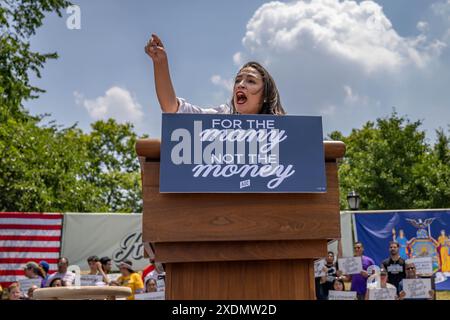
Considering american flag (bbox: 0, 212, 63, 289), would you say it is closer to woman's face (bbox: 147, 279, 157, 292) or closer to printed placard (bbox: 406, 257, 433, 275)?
woman's face (bbox: 147, 279, 157, 292)

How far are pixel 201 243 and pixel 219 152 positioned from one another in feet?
1.05

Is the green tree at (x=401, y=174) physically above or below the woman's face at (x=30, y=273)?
above

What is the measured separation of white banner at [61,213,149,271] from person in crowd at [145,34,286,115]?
10630 mm

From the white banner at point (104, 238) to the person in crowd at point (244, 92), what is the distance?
Result: 10.6 m

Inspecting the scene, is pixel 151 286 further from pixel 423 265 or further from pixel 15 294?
pixel 423 265

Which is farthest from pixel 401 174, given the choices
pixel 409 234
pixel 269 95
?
pixel 269 95

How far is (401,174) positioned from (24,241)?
1879 centimetres

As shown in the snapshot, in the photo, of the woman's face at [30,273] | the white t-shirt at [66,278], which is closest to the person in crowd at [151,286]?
the white t-shirt at [66,278]

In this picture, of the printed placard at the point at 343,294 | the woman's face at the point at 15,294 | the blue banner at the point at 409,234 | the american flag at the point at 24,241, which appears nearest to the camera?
the woman's face at the point at 15,294

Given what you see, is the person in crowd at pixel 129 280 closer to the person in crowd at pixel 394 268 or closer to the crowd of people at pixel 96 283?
the crowd of people at pixel 96 283

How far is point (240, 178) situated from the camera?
5.18ft

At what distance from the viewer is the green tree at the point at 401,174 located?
23.6 meters

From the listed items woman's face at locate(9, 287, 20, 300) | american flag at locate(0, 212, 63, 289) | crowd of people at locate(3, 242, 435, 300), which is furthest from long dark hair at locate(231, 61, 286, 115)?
american flag at locate(0, 212, 63, 289)
